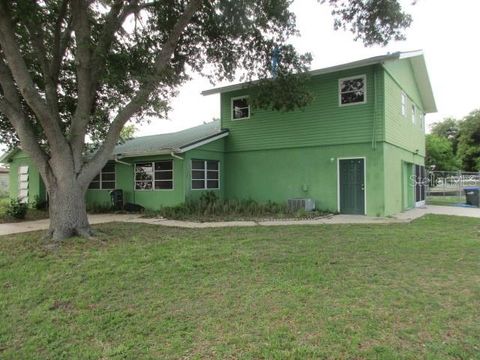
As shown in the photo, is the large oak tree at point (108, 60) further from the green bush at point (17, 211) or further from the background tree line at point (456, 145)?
the background tree line at point (456, 145)

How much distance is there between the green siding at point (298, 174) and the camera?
38.8ft

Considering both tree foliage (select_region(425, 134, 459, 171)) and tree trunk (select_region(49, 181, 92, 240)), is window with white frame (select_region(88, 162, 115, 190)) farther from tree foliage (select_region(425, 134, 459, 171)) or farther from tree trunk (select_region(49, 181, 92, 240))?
tree foliage (select_region(425, 134, 459, 171))

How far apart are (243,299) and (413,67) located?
14816mm

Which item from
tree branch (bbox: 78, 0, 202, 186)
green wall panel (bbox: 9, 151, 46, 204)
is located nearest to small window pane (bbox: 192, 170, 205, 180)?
tree branch (bbox: 78, 0, 202, 186)

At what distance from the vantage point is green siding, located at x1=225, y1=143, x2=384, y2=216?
38.8ft

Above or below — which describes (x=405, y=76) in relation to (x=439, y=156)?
above

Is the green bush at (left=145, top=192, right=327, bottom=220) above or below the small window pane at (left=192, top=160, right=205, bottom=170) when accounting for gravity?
below

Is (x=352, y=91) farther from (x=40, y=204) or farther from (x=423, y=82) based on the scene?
(x=40, y=204)

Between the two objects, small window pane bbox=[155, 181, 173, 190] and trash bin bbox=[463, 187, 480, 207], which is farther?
trash bin bbox=[463, 187, 480, 207]

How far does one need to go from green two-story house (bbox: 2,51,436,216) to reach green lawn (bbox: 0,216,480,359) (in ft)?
16.3

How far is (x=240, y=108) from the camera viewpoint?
15.1 metres

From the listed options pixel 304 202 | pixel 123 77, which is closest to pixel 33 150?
pixel 123 77

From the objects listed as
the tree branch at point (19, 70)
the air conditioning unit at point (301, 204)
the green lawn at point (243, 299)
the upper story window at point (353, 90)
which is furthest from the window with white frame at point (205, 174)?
the tree branch at point (19, 70)

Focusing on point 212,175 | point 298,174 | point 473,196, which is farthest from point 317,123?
point 473,196
